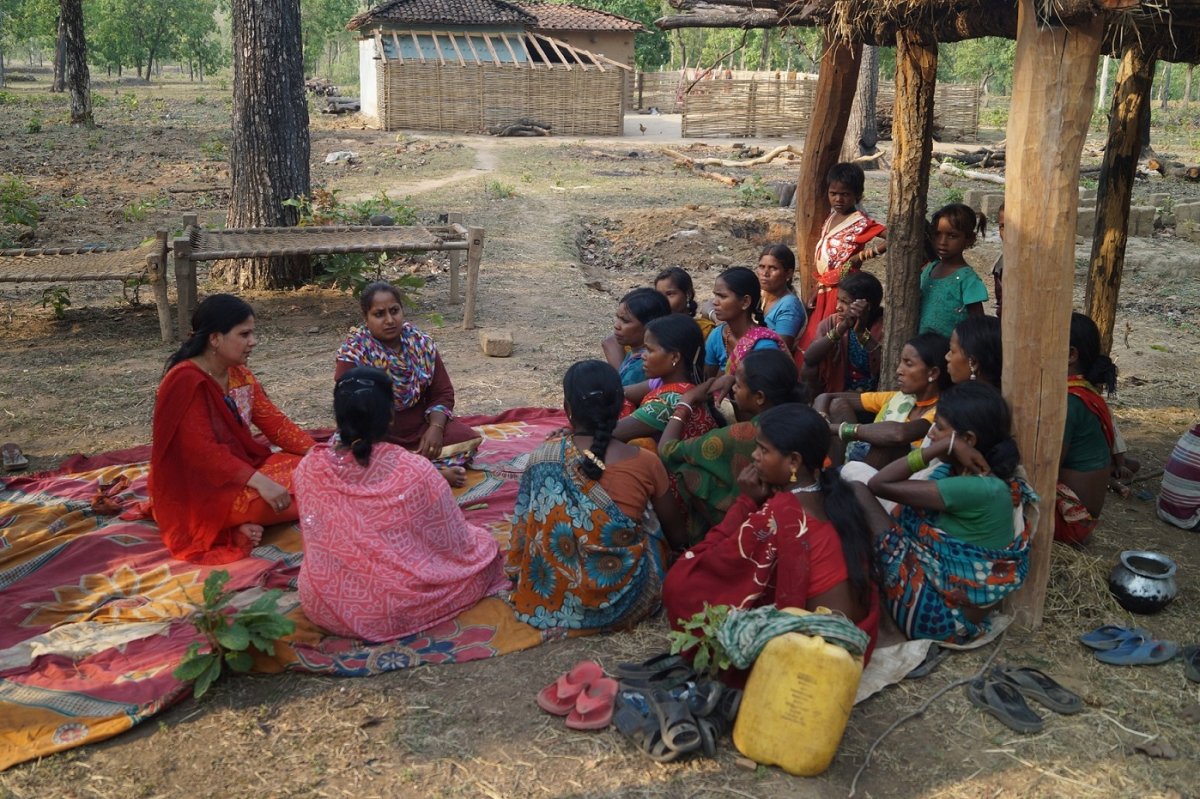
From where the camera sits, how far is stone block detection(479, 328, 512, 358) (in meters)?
7.64

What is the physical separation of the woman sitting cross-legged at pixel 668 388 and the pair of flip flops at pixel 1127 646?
1.75m

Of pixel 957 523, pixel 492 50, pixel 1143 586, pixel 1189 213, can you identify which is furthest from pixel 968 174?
pixel 957 523

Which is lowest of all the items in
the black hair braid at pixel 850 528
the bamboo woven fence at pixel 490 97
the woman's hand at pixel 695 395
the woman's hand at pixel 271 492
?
the woman's hand at pixel 271 492

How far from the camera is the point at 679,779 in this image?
3088 millimetres

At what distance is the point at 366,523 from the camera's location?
12.1 ft

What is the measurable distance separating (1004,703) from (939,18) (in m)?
3.10

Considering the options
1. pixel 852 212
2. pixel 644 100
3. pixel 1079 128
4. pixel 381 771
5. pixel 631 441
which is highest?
pixel 644 100

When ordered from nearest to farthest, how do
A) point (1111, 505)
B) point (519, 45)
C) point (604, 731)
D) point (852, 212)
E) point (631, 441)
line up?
point (604, 731) → point (631, 441) → point (1111, 505) → point (852, 212) → point (519, 45)

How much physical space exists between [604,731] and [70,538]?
270cm

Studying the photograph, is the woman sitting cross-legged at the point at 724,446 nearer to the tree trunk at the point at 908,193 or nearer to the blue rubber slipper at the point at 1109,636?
the tree trunk at the point at 908,193

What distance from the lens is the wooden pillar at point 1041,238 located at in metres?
3.59

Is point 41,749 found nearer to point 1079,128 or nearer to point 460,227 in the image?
point 1079,128

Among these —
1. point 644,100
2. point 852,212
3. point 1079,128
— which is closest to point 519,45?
point 644,100

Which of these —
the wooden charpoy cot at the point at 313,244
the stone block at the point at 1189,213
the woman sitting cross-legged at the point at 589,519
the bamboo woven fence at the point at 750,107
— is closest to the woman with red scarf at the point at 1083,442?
the woman sitting cross-legged at the point at 589,519
